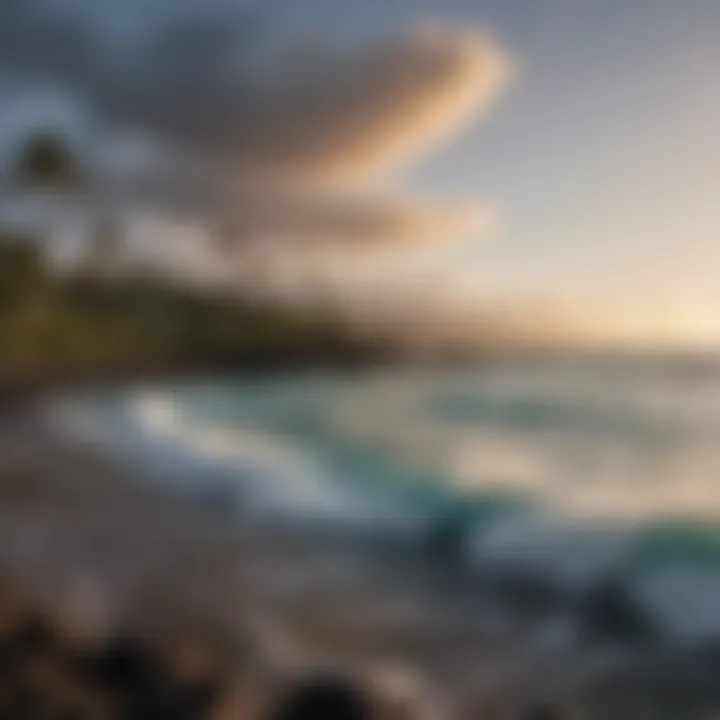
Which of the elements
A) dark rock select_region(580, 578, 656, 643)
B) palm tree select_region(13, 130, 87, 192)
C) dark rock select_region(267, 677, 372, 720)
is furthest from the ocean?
palm tree select_region(13, 130, 87, 192)

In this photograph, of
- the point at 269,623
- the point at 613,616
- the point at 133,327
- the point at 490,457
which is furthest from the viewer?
the point at 133,327

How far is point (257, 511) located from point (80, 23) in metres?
0.81

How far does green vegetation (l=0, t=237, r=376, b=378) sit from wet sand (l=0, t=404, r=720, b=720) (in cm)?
21

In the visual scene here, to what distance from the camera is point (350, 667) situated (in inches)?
34.5

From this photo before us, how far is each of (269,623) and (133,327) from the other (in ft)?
1.77

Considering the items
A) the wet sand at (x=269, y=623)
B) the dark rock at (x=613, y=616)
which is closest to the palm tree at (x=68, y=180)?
the wet sand at (x=269, y=623)

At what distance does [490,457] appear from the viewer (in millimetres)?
1083

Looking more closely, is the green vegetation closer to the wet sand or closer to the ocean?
the ocean

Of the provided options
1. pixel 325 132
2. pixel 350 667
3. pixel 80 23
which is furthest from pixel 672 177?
pixel 80 23

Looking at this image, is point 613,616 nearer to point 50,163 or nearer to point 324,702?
point 324,702

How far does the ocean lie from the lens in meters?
0.87

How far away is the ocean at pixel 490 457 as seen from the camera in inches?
34.4

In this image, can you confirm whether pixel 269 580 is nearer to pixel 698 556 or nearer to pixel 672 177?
pixel 698 556

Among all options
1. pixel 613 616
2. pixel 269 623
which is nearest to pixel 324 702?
pixel 269 623
